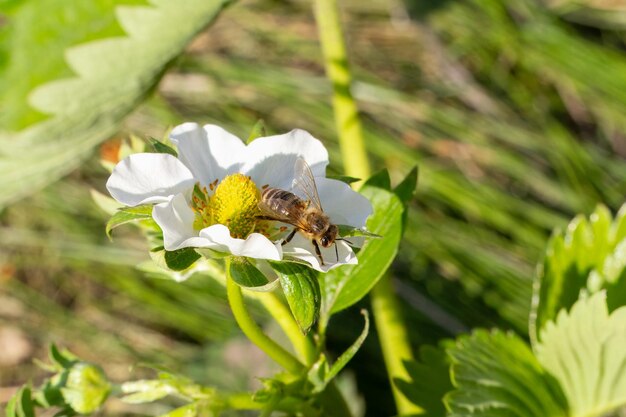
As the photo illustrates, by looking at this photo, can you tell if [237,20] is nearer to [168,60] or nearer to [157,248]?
[168,60]

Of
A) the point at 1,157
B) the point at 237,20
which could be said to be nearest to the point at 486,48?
the point at 237,20

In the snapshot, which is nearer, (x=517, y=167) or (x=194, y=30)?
(x=194, y=30)

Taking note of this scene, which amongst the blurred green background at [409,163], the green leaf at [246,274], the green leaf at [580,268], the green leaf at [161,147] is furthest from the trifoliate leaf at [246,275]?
the blurred green background at [409,163]

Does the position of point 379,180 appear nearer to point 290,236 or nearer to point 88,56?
point 290,236

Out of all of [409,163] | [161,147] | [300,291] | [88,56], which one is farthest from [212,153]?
[409,163]

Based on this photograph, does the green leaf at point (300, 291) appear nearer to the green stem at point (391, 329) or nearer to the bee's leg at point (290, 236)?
the bee's leg at point (290, 236)
